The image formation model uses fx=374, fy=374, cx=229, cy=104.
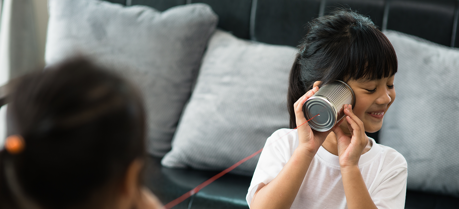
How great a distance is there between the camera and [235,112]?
130 cm

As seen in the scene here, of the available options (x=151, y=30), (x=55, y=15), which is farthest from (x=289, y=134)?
(x=55, y=15)

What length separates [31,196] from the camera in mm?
367

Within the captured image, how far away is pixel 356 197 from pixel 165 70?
0.92 metres

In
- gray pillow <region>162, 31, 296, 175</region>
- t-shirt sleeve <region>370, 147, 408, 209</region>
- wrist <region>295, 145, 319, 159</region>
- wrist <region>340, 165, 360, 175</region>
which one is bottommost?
gray pillow <region>162, 31, 296, 175</region>

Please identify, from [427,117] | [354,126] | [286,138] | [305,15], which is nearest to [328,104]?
[354,126]

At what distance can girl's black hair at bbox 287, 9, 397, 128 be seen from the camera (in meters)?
0.80

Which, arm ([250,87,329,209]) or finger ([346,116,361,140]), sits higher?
→ finger ([346,116,361,140])

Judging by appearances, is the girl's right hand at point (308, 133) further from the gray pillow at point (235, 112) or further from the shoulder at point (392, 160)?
the gray pillow at point (235, 112)

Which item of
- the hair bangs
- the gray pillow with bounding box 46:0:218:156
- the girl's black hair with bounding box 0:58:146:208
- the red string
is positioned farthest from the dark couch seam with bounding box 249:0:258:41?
the girl's black hair with bounding box 0:58:146:208

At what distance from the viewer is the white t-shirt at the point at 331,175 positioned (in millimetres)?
841

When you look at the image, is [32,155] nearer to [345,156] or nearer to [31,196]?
[31,196]

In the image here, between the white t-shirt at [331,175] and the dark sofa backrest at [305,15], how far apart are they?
763mm

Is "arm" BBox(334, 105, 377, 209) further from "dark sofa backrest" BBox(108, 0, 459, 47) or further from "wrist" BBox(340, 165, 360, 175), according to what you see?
"dark sofa backrest" BBox(108, 0, 459, 47)

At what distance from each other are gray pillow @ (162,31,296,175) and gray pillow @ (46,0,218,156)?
0.10 metres
